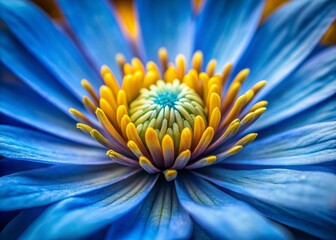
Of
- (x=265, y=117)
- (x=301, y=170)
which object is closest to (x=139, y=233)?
(x=301, y=170)

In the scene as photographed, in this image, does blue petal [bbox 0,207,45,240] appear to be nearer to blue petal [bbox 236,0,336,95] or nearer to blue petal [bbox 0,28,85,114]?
blue petal [bbox 0,28,85,114]

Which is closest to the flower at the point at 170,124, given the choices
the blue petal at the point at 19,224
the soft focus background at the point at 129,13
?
the blue petal at the point at 19,224

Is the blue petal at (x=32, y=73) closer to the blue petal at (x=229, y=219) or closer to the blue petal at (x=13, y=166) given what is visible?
the blue petal at (x=13, y=166)

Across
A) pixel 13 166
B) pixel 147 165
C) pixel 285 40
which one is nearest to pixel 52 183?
pixel 13 166

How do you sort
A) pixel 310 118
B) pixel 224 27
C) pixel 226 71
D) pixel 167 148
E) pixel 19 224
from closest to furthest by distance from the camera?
pixel 19 224 → pixel 167 148 → pixel 310 118 → pixel 226 71 → pixel 224 27

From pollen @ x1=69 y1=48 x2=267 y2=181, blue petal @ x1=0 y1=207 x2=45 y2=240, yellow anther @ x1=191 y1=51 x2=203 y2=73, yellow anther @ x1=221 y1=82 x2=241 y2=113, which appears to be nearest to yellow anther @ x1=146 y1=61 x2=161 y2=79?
pollen @ x1=69 y1=48 x2=267 y2=181

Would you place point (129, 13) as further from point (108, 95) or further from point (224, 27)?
point (108, 95)
